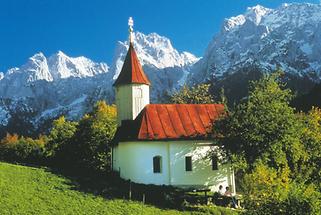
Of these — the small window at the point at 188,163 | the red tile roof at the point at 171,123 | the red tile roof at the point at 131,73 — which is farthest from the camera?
the red tile roof at the point at 131,73

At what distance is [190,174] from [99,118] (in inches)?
842

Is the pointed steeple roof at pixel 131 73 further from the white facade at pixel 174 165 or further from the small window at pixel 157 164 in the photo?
the small window at pixel 157 164

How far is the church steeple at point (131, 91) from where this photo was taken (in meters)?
51.8

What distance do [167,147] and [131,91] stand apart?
801cm

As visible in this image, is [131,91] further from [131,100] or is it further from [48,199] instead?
[48,199]

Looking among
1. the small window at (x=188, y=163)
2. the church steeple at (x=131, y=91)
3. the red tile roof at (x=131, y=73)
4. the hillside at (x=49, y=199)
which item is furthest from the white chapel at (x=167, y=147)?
the hillside at (x=49, y=199)

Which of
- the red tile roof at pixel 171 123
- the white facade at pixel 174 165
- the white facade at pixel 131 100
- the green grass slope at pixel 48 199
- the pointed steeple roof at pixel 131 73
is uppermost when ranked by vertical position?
the pointed steeple roof at pixel 131 73

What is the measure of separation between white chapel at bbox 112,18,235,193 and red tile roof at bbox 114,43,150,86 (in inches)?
16.0

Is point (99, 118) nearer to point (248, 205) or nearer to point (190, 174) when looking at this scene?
point (190, 174)

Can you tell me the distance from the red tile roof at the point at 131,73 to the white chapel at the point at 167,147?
A: 41cm

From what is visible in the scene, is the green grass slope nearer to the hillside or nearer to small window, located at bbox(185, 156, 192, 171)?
the hillside

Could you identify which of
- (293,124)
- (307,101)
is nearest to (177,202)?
(293,124)

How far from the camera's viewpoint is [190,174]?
4784 cm

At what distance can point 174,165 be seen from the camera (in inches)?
1871
